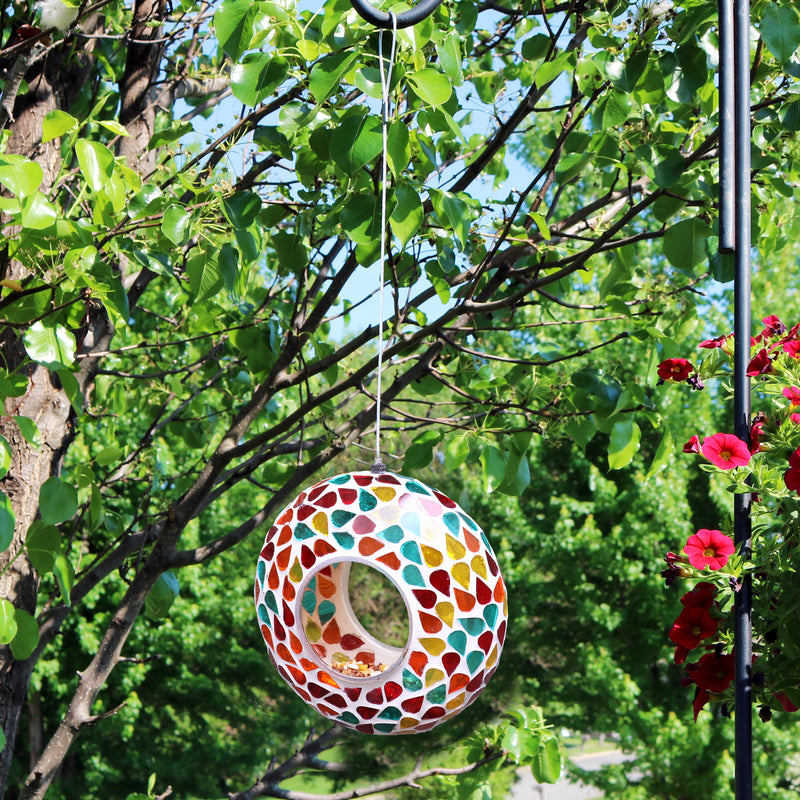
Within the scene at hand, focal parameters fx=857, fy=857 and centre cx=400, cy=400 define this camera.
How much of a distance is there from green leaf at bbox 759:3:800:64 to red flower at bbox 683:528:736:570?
0.75m

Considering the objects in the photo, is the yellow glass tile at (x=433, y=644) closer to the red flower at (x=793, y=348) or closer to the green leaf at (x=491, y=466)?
the green leaf at (x=491, y=466)

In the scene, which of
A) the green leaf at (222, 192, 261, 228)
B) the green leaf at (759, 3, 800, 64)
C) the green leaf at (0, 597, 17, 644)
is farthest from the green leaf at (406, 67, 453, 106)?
the green leaf at (0, 597, 17, 644)

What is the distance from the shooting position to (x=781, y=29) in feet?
4.43

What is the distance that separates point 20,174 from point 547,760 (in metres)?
1.76

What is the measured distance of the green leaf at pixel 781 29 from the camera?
1344mm

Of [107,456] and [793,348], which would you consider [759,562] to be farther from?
[107,456]

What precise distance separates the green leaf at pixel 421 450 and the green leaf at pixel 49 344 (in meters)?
0.80

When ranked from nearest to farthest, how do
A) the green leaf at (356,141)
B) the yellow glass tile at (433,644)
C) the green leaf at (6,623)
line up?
the yellow glass tile at (433,644), the green leaf at (356,141), the green leaf at (6,623)

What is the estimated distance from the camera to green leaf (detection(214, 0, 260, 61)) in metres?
1.33

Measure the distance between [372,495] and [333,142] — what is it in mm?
550

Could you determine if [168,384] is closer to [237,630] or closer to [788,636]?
[788,636]

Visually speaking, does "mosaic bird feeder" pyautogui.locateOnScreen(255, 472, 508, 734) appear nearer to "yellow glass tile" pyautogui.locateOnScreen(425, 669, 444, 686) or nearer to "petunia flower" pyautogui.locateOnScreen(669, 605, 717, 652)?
"yellow glass tile" pyautogui.locateOnScreen(425, 669, 444, 686)

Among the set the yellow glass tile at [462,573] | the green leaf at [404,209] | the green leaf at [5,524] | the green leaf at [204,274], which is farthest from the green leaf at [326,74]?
the green leaf at [5,524]

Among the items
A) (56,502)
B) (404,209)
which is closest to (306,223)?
(404,209)
